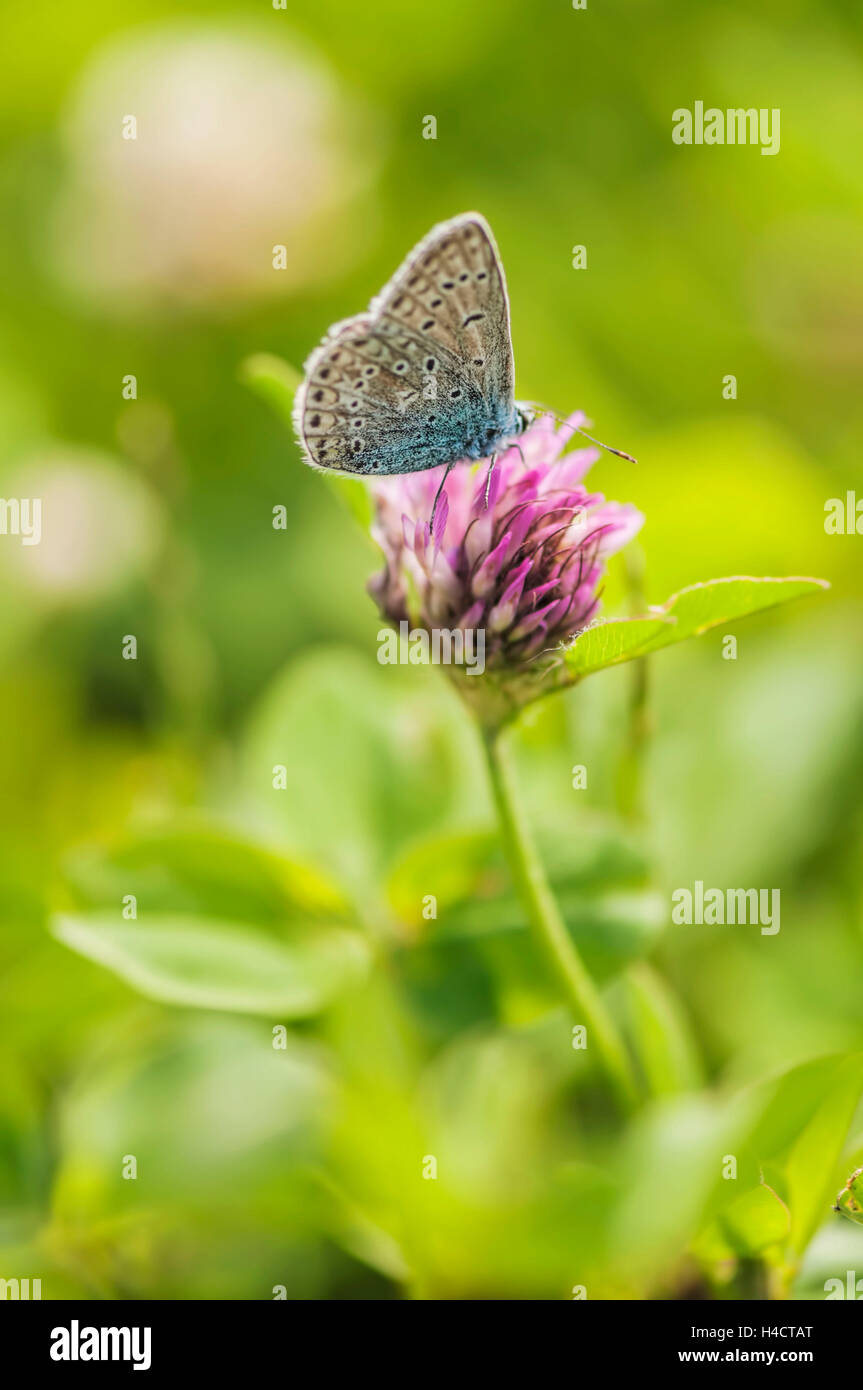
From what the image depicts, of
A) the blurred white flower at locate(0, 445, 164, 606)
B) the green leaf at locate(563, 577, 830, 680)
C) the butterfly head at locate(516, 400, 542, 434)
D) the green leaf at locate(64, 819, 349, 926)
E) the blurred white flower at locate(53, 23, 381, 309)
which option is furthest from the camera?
the blurred white flower at locate(53, 23, 381, 309)

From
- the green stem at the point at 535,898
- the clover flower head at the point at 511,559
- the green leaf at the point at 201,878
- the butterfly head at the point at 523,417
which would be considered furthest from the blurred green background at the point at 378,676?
the butterfly head at the point at 523,417

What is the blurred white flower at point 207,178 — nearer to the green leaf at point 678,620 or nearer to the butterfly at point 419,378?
the butterfly at point 419,378

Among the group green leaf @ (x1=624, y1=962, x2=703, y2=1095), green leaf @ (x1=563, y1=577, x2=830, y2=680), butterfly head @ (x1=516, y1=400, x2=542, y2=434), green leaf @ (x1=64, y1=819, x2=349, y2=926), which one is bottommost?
green leaf @ (x1=624, y1=962, x2=703, y2=1095)

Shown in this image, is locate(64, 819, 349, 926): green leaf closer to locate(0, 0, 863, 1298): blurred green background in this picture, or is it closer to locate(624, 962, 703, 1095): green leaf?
locate(0, 0, 863, 1298): blurred green background

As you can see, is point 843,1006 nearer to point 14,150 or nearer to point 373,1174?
point 373,1174

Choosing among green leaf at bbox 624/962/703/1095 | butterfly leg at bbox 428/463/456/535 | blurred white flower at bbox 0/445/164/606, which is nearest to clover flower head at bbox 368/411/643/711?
butterfly leg at bbox 428/463/456/535

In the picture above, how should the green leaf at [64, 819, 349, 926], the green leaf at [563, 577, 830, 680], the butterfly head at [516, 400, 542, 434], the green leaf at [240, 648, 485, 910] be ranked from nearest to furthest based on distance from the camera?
the green leaf at [563, 577, 830, 680], the butterfly head at [516, 400, 542, 434], the green leaf at [64, 819, 349, 926], the green leaf at [240, 648, 485, 910]
